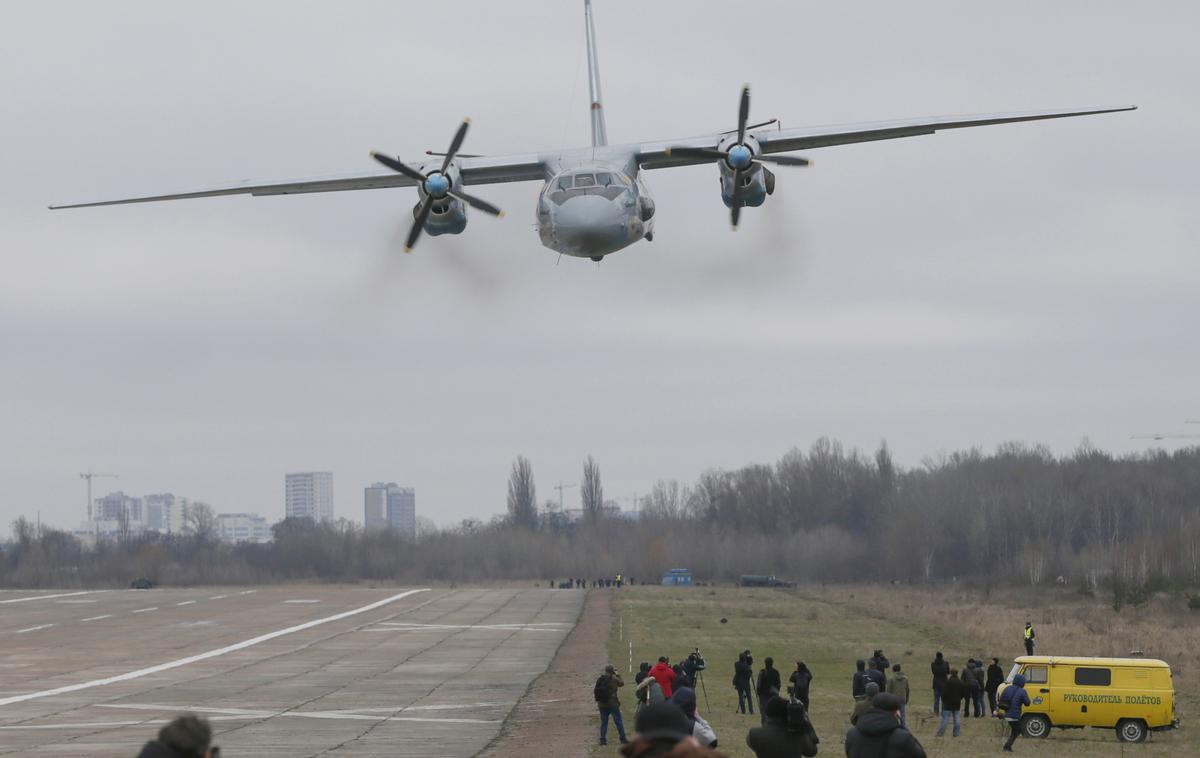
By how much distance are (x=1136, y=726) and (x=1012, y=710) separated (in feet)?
14.8

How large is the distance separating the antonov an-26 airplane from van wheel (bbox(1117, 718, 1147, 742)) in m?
13.7

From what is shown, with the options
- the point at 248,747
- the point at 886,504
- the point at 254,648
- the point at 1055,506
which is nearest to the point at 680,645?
the point at 254,648

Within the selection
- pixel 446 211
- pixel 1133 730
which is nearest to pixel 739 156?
pixel 446 211

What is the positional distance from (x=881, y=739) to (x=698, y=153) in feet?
83.5

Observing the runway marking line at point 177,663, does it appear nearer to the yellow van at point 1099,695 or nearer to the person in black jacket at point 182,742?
the yellow van at point 1099,695

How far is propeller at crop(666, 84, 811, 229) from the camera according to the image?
112 feet

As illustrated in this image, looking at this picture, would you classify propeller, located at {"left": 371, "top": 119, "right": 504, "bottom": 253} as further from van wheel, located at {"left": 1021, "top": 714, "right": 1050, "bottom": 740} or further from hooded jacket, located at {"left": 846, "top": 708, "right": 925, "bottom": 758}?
hooded jacket, located at {"left": 846, "top": 708, "right": 925, "bottom": 758}

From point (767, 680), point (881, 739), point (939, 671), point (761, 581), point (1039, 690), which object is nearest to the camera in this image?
point (881, 739)

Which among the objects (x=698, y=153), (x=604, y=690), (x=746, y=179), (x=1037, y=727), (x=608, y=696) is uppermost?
(x=698, y=153)

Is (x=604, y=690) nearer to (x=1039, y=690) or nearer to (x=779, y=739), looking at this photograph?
(x=1039, y=690)

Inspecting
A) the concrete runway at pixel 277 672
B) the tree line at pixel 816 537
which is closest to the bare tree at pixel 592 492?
the tree line at pixel 816 537

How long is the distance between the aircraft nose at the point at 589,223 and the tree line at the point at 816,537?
252 feet

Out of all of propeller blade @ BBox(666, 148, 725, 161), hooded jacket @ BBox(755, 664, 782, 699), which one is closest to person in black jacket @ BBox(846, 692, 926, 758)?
hooded jacket @ BBox(755, 664, 782, 699)

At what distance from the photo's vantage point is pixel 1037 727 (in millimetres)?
32719
